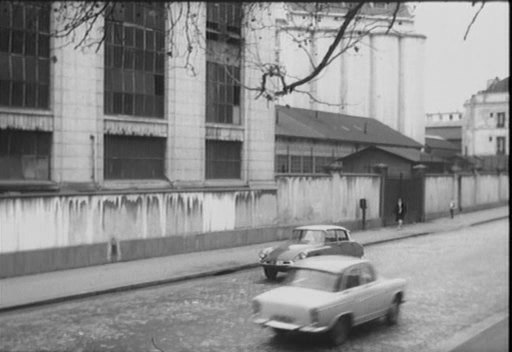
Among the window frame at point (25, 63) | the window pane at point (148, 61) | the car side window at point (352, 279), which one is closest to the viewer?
the car side window at point (352, 279)

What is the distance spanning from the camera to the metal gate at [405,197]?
32.8m

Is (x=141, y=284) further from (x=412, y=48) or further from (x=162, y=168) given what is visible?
(x=412, y=48)

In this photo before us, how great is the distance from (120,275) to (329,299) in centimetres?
Answer: 855

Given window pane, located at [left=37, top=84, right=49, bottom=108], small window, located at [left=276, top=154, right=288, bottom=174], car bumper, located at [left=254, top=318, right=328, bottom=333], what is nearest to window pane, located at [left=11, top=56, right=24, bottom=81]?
window pane, located at [left=37, top=84, right=49, bottom=108]

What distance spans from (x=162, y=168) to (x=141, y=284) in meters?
7.62

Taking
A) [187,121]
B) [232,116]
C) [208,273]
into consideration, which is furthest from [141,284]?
[232,116]

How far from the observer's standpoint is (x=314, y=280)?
10734mm

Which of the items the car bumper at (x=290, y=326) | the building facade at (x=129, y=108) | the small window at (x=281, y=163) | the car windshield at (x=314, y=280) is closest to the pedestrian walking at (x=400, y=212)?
the small window at (x=281, y=163)

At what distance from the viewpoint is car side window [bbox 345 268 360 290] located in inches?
421

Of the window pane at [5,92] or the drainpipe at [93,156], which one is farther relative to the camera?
the drainpipe at [93,156]

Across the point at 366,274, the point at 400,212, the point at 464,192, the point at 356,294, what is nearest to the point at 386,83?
the point at 464,192

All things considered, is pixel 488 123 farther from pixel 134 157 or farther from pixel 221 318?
pixel 134 157

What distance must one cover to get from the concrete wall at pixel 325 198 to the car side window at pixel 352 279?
586 inches

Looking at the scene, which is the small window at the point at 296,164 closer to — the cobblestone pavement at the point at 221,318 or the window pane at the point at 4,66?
the cobblestone pavement at the point at 221,318
